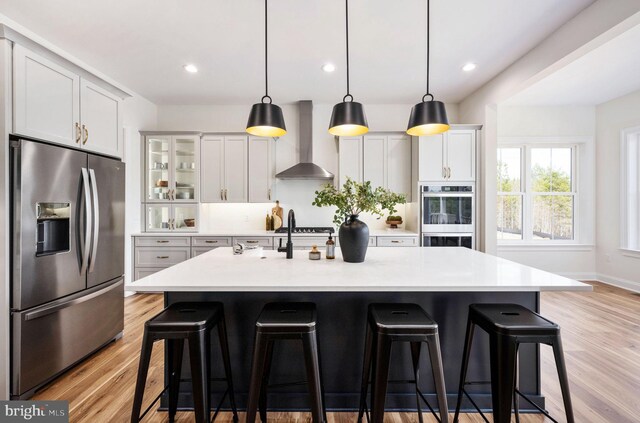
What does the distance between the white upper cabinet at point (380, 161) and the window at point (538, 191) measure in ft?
6.40

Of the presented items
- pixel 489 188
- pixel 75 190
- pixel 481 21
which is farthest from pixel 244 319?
pixel 489 188

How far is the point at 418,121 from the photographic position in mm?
2098

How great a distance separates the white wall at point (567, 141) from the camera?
501 centimetres

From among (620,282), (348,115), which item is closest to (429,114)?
(348,115)

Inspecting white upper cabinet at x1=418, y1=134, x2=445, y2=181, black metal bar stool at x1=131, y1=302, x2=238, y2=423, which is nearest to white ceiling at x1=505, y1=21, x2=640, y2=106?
white upper cabinet at x1=418, y1=134, x2=445, y2=181

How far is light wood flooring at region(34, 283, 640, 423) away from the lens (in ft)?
6.18

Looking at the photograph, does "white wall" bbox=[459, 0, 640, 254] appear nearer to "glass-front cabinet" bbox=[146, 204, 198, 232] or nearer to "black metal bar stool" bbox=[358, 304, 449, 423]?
"black metal bar stool" bbox=[358, 304, 449, 423]

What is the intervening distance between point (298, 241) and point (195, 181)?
180 centimetres

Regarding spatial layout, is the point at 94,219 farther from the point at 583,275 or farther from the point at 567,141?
the point at 583,275

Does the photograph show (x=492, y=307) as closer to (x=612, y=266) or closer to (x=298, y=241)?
(x=298, y=241)

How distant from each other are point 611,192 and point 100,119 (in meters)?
6.86

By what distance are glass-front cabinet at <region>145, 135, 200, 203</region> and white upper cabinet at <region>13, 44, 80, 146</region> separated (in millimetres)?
2118

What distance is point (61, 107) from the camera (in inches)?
Result: 89.8

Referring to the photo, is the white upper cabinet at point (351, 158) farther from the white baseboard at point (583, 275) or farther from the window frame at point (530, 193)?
the white baseboard at point (583, 275)
